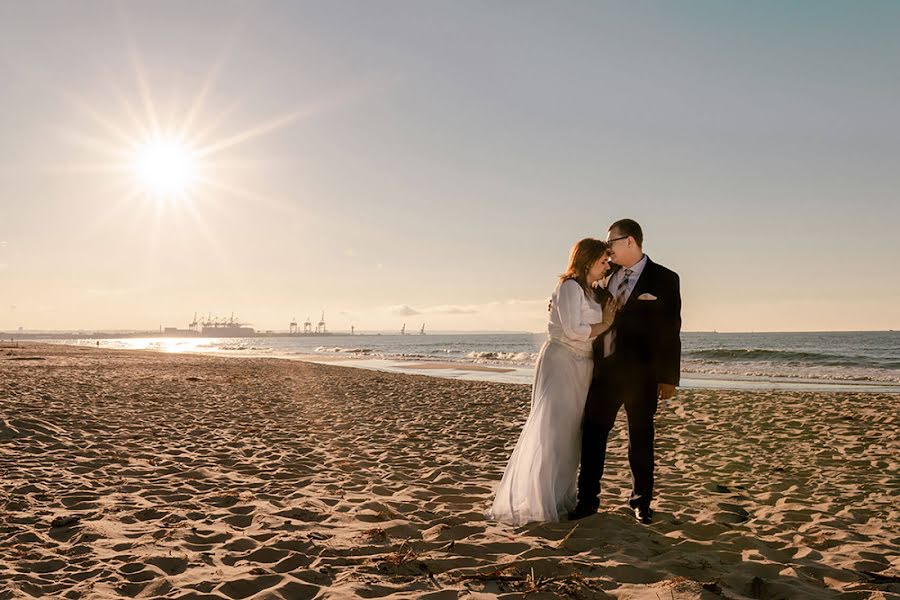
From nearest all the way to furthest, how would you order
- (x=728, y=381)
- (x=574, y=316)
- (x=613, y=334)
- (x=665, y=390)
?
(x=574, y=316) → (x=665, y=390) → (x=613, y=334) → (x=728, y=381)

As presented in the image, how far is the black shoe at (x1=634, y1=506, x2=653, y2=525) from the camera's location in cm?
450

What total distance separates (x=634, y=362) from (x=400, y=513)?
90.2 inches

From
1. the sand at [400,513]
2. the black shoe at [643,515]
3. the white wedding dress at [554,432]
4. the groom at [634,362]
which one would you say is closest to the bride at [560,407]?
the white wedding dress at [554,432]

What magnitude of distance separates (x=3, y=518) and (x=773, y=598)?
5.35 meters

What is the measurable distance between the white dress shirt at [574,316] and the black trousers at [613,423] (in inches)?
12.2

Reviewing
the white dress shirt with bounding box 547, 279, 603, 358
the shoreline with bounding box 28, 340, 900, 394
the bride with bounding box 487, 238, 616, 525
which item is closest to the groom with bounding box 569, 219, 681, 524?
the bride with bounding box 487, 238, 616, 525

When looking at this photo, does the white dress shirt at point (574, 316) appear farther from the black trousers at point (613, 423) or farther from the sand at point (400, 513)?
the sand at point (400, 513)

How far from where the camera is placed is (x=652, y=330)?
4.35 metres

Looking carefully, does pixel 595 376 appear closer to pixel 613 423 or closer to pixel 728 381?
pixel 613 423

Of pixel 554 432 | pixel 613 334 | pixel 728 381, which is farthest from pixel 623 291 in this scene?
pixel 728 381

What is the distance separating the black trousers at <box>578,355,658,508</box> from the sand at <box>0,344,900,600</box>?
285mm

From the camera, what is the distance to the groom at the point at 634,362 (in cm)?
436

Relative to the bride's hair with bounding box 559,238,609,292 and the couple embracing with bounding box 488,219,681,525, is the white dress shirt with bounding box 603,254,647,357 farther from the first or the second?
the bride's hair with bounding box 559,238,609,292

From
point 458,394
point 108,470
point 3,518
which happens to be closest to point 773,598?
point 3,518
